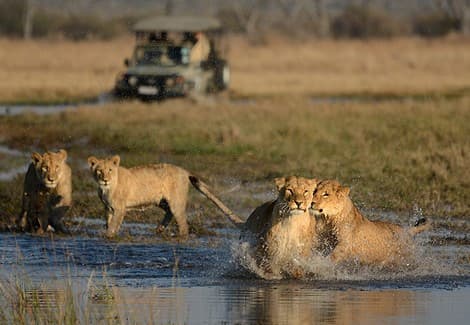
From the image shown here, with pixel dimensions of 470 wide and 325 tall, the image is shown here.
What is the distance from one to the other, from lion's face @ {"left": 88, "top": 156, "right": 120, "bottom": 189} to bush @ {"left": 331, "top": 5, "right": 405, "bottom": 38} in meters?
53.9

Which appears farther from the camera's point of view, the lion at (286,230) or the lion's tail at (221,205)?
the lion's tail at (221,205)

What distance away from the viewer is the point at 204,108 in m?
23.6

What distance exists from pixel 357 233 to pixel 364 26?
188ft

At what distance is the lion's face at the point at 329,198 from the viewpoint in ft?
A: 27.9

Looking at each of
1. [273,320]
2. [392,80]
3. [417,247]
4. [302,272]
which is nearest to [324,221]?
[302,272]

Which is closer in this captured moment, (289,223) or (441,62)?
(289,223)

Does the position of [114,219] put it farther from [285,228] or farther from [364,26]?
[364,26]

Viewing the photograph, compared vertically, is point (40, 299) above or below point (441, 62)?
below

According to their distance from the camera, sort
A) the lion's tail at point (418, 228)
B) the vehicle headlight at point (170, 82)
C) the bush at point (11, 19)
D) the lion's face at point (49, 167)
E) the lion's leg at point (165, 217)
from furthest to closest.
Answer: the bush at point (11, 19) < the vehicle headlight at point (170, 82) < the lion's leg at point (165, 217) < the lion's face at point (49, 167) < the lion's tail at point (418, 228)

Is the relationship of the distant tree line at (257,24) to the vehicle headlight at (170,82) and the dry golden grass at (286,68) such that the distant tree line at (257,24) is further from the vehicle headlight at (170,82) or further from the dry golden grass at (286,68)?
the vehicle headlight at (170,82)

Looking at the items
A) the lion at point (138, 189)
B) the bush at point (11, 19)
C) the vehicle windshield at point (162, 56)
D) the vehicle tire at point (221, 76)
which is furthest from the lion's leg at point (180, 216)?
the bush at point (11, 19)

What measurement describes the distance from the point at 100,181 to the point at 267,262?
9.07 feet

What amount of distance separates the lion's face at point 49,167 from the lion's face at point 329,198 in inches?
133

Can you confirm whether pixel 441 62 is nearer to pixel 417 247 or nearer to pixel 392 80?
pixel 392 80
